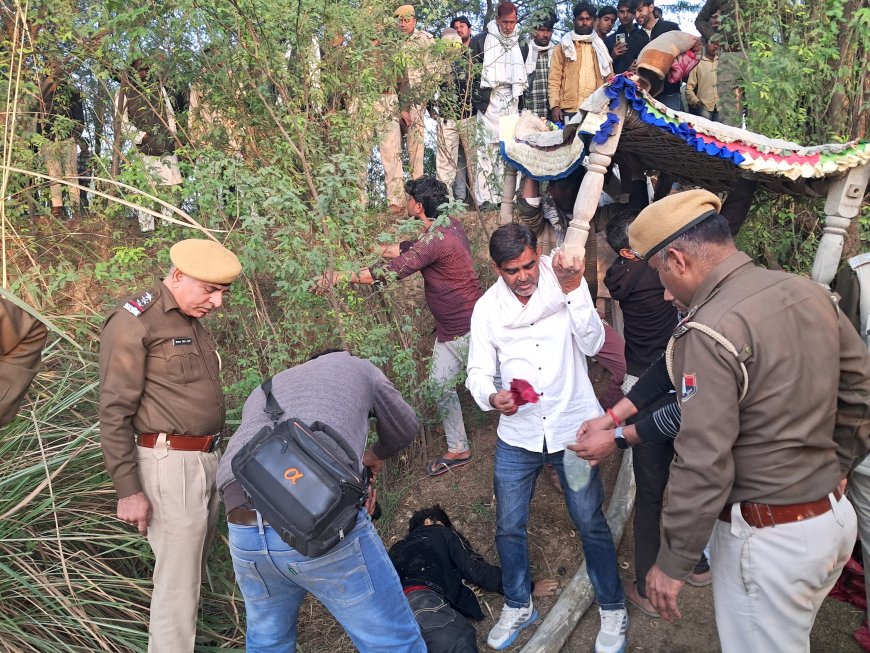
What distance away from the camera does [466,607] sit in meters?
3.53

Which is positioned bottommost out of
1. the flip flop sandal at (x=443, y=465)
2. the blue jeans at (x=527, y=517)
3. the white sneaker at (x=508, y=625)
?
the flip flop sandal at (x=443, y=465)

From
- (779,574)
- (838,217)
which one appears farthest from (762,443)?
(838,217)

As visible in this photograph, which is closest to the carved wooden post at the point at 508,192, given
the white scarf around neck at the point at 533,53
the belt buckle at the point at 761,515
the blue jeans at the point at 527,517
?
the blue jeans at the point at 527,517

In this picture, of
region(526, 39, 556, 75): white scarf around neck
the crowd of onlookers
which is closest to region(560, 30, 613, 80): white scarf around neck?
the crowd of onlookers

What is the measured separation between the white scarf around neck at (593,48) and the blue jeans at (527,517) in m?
4.87

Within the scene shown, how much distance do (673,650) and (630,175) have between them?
10.1ft

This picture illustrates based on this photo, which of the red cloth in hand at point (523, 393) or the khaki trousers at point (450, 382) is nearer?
the red cloth in hand at point (523, 393)

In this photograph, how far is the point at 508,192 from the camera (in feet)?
15.2

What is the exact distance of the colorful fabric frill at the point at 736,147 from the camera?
11.3ft

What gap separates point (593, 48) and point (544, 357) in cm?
480

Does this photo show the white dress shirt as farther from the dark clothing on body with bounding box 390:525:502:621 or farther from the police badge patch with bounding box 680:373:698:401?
the police badge patch with bounding box 680:373:698:401

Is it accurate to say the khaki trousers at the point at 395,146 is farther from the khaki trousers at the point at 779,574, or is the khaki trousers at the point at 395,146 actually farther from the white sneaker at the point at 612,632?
the khaki trousers at the point at 779,574

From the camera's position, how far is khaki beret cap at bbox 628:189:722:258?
212cm

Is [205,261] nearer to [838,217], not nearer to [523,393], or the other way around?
[523,393]
